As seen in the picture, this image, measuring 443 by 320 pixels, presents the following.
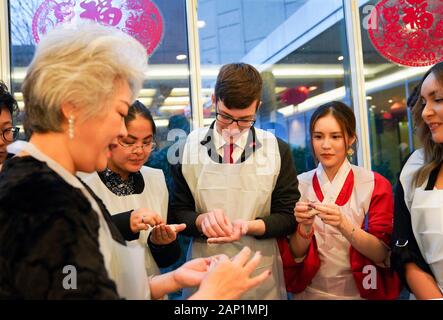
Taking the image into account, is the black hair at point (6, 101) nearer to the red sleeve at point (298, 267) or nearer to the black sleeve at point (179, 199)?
the black sleeve at point (179, 199)

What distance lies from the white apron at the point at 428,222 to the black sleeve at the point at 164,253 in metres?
0.83

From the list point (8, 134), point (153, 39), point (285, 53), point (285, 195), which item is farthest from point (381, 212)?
point (153, 39)

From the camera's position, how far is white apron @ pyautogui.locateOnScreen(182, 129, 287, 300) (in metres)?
1.59

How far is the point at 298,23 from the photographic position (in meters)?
2.96

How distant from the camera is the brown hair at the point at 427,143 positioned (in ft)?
4.57

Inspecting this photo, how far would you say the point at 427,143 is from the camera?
148cm

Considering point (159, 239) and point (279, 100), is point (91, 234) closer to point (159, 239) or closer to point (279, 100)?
point (159, 239)

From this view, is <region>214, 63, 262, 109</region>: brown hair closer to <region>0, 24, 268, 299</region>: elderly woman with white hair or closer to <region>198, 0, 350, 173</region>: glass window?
<region>0, 24, 268, 299</region>: elderly woman with white hair

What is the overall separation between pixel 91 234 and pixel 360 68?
8.76 ft

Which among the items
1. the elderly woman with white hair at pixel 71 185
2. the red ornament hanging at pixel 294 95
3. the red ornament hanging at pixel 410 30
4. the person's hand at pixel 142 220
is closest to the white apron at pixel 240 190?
the person's hand at pixel 142 220

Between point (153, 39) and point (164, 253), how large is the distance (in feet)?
5.57

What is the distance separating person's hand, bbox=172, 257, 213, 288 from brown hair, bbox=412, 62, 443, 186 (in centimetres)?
84

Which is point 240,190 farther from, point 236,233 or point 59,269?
point 59,269
